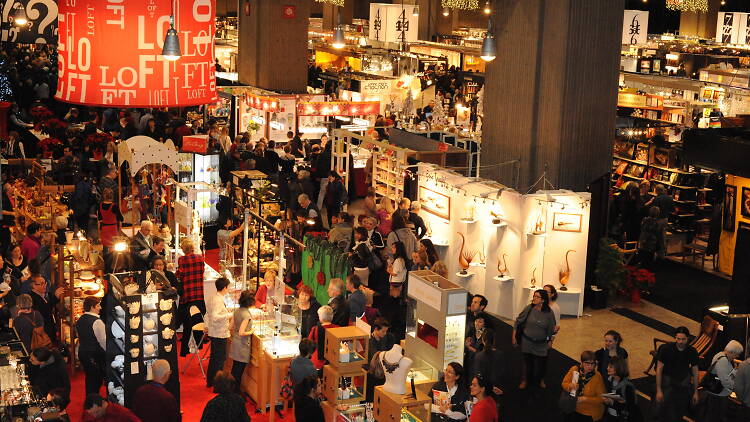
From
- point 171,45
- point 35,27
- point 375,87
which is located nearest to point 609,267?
point 35,27

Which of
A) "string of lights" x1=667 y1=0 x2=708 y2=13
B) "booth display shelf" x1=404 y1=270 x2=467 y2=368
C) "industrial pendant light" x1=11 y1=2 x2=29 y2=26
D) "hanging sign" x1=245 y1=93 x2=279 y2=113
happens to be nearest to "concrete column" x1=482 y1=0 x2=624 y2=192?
"booth display shelf" x1=404 y1=270 x2=467 y2=368

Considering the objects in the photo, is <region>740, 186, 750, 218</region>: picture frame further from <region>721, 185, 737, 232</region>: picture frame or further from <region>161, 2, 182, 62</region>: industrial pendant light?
<region>161, 2, 182, 62</region>: industrial pendant light

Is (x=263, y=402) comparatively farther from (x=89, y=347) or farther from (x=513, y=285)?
(x=513, y=285)

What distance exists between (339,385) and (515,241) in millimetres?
4159

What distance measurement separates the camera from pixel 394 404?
850 cm

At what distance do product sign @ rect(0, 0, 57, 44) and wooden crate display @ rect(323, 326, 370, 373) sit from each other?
5.06 meters

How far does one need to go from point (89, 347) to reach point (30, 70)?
19.2 metres

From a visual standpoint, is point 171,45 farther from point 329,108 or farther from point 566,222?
point 329,108

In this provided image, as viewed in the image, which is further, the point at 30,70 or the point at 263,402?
the point at 30,70

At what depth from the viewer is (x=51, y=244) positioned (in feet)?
37.7

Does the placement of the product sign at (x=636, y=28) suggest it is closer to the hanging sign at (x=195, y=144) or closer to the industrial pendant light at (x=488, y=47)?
the hanging sign at (x=195, y=144)

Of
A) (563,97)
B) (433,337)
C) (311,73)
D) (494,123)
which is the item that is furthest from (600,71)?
(311,73)

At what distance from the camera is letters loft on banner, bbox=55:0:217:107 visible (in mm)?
7012

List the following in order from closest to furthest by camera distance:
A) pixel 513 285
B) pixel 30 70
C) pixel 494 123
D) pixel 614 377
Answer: pixel 614 377, pixel 513 285, pixel 494 123, pixel 30 70
